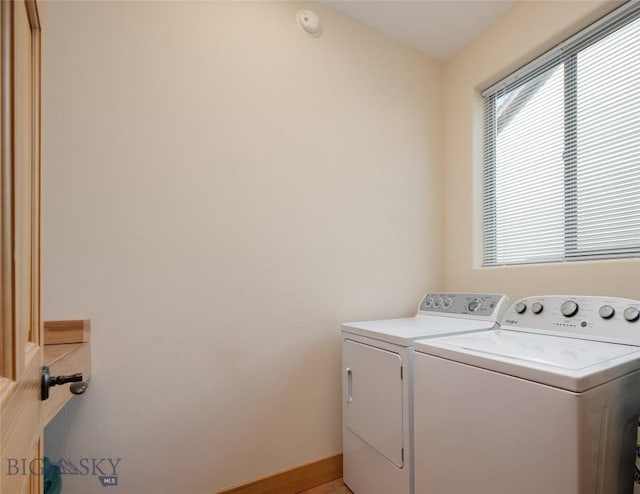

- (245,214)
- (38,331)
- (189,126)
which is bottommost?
(38,331)

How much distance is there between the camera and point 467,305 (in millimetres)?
1748

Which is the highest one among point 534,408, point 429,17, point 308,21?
point 429,17

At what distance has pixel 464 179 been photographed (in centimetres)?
211

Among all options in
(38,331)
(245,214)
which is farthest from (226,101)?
(38,331)

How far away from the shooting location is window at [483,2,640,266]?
55.6 inches

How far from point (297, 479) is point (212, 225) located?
1373 millimetres

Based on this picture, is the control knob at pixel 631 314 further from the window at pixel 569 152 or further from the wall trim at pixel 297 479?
the wall trim at pixel 297 479

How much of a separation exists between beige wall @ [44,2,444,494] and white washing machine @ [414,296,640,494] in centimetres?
71

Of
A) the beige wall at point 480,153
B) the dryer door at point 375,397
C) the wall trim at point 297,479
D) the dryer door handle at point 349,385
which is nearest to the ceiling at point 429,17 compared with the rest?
the beige wall at point 480,153

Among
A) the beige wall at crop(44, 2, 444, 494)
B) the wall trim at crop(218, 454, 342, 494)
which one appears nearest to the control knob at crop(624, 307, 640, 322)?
the beige wall at crop(44, 2, 444, 494)

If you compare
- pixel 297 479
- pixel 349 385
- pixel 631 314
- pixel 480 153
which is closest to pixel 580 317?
pixel 631 314

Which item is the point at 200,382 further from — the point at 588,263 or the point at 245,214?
the point at 588,263

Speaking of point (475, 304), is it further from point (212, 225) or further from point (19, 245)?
point (19, 245)

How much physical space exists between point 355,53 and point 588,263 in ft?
5.66
